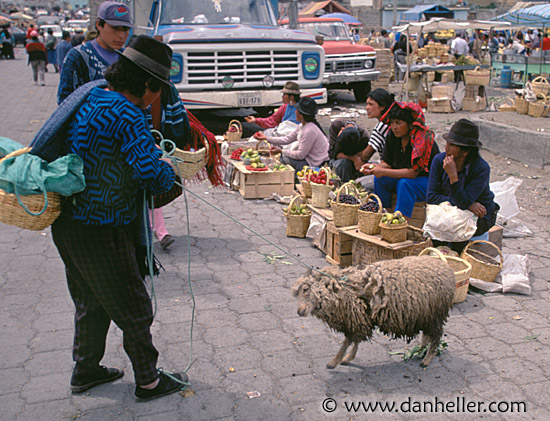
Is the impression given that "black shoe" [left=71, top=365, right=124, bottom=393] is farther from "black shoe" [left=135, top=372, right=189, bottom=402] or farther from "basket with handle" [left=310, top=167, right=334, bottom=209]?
"basket with handle" [left=310, top=167, right=334, bottom=209]

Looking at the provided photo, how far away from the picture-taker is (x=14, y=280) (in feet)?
16.0

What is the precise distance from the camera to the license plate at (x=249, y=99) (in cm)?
977

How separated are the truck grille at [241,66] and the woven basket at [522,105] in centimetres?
516

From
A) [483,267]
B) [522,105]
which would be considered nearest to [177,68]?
[483,267]

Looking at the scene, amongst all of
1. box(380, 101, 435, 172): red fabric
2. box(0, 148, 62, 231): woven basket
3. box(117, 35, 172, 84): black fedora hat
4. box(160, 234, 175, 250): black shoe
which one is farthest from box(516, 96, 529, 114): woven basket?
box(0, 148, 62, 231): woven basket

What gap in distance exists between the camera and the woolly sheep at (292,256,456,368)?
331cm

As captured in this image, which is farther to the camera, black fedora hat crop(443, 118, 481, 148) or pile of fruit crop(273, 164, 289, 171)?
pile of fruit crop(273, 164, 289, 171)

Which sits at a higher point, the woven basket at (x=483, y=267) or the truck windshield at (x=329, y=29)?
the truck windshield at (x=329, y=29)

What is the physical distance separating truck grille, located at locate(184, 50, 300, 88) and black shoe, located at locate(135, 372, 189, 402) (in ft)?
23.5

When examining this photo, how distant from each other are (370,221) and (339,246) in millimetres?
449

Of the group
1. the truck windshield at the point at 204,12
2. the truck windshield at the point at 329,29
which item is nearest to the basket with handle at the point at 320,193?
the truck windshield at the point at 204,12

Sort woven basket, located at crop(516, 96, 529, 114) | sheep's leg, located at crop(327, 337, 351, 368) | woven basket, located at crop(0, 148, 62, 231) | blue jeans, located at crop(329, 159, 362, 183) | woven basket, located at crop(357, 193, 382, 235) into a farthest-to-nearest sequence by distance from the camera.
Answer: woven basket, located at crop(516, 96, 529, 114) < blue jeans, located at crop(329, 159, 362, 183) < woven basket, located at crop(357, 193, 382, 235) < sheep's leg, located at crop(327, 337, 351, 368) < woven basket, located at crop(0, 148, 62, 231)

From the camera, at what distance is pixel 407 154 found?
17.6 feet

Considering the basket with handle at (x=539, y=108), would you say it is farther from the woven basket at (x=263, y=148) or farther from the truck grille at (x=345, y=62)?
the woven basket at (x=263, y=148)
